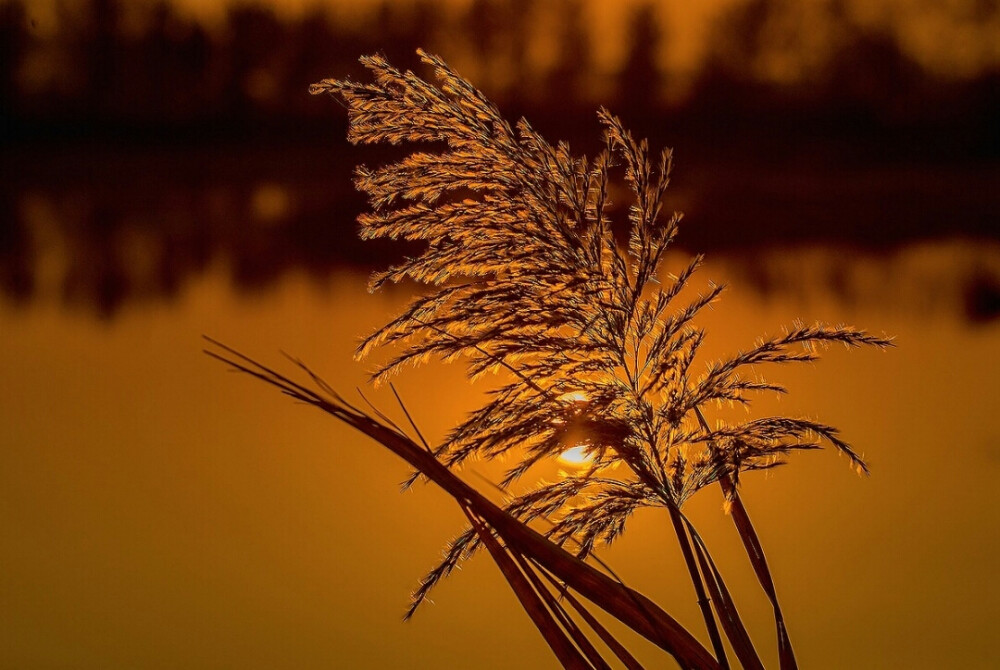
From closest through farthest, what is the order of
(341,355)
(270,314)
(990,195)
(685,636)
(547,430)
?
(685,636) → (547,430) → (341,355) → (270,314) → (990,195)

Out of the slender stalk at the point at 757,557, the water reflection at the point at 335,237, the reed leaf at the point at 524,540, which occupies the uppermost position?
the water reflection at the point at 335,237

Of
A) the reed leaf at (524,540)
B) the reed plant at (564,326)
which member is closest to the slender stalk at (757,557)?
the reed plant at (564,326)

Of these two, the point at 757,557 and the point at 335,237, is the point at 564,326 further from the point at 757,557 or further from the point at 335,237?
the point at 335,237

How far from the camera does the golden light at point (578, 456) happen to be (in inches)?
57.7

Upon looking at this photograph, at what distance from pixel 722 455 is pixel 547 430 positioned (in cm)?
22

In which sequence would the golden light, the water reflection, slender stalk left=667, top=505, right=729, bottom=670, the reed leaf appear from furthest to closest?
1. the water reflection
2. the golden light
3. slender stalk left=667, top=505, right=729, bottom=670
4. the reed leaf

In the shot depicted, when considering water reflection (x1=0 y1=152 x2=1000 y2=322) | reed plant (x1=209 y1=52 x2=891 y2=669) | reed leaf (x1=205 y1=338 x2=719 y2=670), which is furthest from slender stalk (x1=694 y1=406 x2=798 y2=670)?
water reflection (x1=0 y1=152 x2=1000 y2=322)

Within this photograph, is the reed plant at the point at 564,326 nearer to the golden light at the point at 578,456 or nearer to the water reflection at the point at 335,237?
the golden light at the point at 578,456

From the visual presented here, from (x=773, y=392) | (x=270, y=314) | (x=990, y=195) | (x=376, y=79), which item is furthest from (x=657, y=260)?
(x=990, y=195)

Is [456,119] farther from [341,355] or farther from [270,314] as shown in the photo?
[270,314]

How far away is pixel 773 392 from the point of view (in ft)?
5.33

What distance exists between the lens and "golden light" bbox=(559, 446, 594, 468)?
1.47 meters

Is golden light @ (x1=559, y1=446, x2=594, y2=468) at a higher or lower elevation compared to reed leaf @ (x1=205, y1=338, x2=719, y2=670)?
higher

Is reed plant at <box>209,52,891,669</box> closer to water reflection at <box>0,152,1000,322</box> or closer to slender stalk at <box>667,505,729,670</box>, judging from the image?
slender stalk at <box>667,505,729,670</box>
